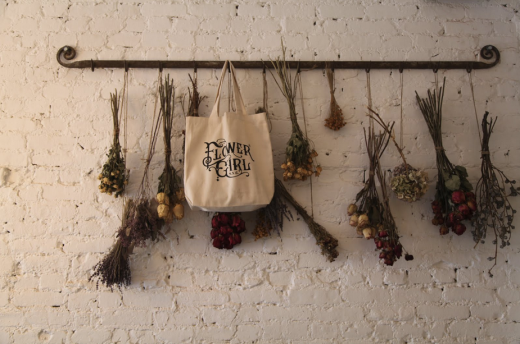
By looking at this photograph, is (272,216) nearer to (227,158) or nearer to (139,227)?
(227,158)

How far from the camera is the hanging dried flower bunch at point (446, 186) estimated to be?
56.4 inches

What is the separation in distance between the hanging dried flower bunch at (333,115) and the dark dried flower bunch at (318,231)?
337 millimetres

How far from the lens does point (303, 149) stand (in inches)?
57.6

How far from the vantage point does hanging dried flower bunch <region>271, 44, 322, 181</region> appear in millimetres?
1449

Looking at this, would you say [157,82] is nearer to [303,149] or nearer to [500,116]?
[303,149]

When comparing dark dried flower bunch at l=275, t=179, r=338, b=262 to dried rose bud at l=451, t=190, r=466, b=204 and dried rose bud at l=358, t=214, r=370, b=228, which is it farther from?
dried rose bud at l=451, t=190, r=466, b=204

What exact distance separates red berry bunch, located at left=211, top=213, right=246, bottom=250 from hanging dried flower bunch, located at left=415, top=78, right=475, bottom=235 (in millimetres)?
821

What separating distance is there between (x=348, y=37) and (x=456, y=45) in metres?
0.51

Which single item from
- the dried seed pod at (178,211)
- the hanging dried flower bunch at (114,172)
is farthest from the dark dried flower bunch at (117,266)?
the dried seed pod at (178,211)

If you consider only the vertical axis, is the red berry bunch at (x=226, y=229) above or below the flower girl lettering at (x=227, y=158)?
below

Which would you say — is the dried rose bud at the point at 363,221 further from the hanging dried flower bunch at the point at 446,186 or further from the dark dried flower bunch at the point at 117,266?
the dark dried flower bunch at the point at 117,266

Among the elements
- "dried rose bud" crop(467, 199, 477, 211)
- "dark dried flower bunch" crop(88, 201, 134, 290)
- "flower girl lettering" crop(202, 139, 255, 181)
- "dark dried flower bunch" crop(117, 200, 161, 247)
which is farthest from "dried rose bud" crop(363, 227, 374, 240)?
"dark dried flower bunch" crop(88, 201, 134, 290)

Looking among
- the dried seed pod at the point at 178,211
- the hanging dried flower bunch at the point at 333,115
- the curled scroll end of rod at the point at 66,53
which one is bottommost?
the dried seed pod at the point at 178,211

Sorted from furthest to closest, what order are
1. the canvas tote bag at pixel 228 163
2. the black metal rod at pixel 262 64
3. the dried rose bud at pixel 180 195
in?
1. the black metal rod at pixel 262 64
2. the dried rose bud at pixel 180 195
3. the canvas tote bag at pixel 228 163
